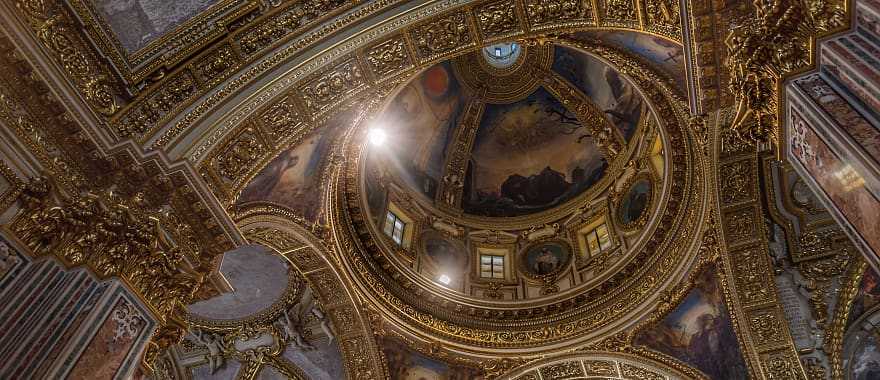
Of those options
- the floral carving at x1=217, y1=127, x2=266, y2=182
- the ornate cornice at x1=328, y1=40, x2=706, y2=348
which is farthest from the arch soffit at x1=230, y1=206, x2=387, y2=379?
the floral carving at x1=217, y1=127, x2=266, y2=182

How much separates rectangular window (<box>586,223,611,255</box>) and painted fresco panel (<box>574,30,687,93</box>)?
18.9 feet

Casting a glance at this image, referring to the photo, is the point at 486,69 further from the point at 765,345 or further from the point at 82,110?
the point at 82,110

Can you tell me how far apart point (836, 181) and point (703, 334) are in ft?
29.8

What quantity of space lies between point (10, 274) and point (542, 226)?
44.9 ft

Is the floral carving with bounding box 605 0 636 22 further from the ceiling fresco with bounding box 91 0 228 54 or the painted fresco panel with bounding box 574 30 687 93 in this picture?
the ceiling fresco with bounding box 91 0 228 54

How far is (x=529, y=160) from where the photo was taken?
62.8ft

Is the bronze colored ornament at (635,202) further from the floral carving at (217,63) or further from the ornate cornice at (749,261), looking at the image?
the floral carving at (217,63)

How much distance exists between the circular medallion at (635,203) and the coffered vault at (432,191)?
0.30 ft

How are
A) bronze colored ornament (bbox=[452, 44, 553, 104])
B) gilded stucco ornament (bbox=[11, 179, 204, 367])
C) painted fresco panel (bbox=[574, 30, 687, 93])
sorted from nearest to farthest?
1. gilded stucco ornament (bbox=[11, 179, 204, 367])
2. painted fresco panel (bbox=[574, 30, 687, 93])
3. bronze colored ornament (bbox=[452, 44, 553, 104])

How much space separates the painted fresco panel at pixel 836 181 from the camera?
4082mm

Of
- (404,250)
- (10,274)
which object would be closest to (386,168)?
(404,250)

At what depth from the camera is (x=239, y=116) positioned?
7.79 m

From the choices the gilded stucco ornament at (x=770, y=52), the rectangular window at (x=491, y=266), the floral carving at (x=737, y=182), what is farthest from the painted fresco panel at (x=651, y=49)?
the rectangular window at (x=491, y=266)

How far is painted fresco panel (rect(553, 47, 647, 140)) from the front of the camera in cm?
1615
